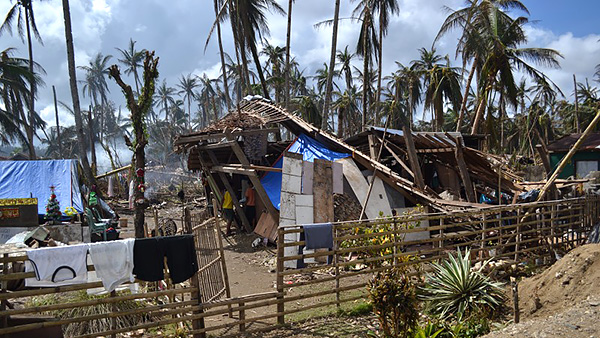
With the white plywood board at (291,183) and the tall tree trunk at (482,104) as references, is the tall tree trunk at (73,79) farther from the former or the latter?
the tall tree trunk at (482,104)

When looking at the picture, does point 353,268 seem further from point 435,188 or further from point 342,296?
point 435,188

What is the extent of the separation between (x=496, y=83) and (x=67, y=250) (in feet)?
66.7

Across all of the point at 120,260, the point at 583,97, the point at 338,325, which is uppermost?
the point at 583,97

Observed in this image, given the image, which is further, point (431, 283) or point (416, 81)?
point (416, 81)

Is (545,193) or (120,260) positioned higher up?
(545,193)

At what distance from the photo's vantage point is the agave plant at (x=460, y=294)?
602 centimetres

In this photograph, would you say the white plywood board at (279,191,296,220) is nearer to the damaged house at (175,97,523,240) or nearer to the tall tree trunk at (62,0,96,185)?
the damaged house at (175,97,523,240)

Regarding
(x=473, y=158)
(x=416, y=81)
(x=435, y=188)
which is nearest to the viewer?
(x=473, y=158)

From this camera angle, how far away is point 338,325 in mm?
6055

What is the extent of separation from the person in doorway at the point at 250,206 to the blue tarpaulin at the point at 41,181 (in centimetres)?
593

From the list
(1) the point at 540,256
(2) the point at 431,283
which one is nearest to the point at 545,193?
(1) the point at 540,256

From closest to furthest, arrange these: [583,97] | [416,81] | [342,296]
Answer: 1. [342,296]
2. [416,81]
3. [583,97]

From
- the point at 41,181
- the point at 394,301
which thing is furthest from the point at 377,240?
the point at 41,181

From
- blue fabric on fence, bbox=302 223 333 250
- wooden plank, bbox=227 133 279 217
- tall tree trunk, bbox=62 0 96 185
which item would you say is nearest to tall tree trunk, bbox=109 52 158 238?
wooden plank, bbox=227 133 279 217
